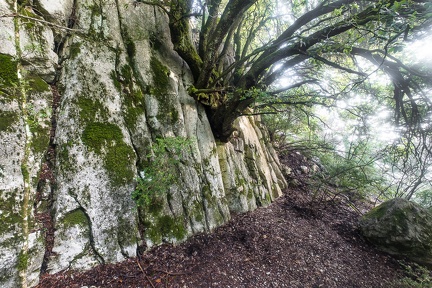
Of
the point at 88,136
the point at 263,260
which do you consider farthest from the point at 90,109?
the point at 263,260

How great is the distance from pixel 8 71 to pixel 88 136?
1.17 m

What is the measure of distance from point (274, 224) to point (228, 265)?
1.78 meters

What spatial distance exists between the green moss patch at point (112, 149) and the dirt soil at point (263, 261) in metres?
1.30

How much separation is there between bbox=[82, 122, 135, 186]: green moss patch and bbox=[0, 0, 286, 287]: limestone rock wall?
0.02m

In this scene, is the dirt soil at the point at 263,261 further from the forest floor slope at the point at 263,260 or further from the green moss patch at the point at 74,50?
the green moss patch at the point at 74,50

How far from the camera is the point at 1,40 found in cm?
234

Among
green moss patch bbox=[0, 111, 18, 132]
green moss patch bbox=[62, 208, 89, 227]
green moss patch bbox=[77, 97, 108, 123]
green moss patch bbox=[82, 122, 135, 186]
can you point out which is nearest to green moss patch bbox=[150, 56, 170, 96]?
green moss patch bbox=[77, 97, 108, 123]

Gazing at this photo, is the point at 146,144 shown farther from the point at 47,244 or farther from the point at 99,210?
the point at 47,244

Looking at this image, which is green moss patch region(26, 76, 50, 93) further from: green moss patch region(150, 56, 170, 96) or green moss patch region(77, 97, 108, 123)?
green moss patch region(150, 56, 170, 96)

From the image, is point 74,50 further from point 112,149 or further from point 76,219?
point 76,219

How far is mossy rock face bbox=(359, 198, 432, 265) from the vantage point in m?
3.95

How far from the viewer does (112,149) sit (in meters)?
2.99

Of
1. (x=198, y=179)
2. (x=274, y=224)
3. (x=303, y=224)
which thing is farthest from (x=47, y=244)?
(x=303, y=224)

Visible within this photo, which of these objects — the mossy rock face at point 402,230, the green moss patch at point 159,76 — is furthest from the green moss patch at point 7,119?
the mossy rock face at point 402,230
